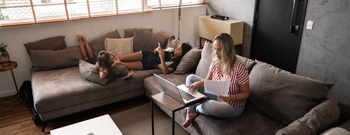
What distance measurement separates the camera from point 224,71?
2145mm

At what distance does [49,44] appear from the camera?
3426 millimetres

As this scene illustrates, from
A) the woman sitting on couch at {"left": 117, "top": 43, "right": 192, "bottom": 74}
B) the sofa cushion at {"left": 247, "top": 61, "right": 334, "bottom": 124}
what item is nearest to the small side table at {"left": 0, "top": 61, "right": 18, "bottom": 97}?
the woman sitting on couch at {"left": 117, "top": 43, "right": 192, "bottom": 74}

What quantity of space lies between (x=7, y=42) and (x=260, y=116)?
3.38m

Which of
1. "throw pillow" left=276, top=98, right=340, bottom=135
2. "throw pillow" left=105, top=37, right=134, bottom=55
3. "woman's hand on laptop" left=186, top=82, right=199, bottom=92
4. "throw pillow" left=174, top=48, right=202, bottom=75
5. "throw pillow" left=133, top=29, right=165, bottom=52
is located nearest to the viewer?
"throw pillow" left=276, top=98, right=340, bottom=135

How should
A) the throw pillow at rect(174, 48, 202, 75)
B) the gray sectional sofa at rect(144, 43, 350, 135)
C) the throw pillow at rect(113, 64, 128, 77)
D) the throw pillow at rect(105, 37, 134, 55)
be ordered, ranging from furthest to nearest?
the throw pillow at rect(105, 37, 134, 55) < the throw pillow at rect(174, 48, 202, 75) < the throw pillow at rect(113, 64, 128, 77) < the gray sectional sofa at rect(144, 43, 350, 135)

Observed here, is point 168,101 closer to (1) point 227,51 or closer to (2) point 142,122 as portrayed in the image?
(1) point 227,51

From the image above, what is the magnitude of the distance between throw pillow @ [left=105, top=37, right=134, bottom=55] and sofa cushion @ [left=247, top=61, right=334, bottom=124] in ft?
6.67

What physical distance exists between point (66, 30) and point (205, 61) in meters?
2.22

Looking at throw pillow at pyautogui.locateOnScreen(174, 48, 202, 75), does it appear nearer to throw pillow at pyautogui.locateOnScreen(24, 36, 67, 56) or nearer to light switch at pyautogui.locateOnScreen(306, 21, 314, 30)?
light switch at pyautogui.locateOnScreen(306, 21, 314, 30)

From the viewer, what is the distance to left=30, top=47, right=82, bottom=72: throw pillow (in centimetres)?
327

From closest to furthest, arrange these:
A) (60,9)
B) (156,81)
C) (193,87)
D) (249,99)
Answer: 1. (193,87)
2. (249,99)
3. (156,81)
4. (60,9)

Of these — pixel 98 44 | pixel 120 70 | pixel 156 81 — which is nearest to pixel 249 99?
pixel 156 81

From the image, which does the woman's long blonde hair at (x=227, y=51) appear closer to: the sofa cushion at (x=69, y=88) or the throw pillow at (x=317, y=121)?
the throw pillow at (x=317, y=121)

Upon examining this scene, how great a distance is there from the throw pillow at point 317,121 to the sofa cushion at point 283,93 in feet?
0.39
